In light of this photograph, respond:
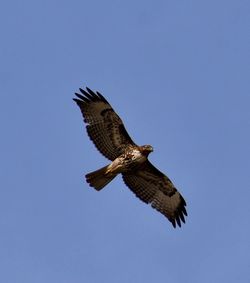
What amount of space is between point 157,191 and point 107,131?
207 centimetres

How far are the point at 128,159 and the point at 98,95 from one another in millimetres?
1745

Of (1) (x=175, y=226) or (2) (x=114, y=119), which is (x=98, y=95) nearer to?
(2) (x=114, y=119)

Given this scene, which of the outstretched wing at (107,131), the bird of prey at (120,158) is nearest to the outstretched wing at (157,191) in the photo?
the bird of prey at (120,158)

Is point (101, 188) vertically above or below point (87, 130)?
below

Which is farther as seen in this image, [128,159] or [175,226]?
[175,226]

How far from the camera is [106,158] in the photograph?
1973 cm

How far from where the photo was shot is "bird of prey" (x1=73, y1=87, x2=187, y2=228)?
63.7 ft

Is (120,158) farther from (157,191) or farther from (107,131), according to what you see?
(157,191)

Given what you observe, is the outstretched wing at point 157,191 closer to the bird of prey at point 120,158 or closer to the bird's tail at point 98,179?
the bird of prey at point 120,158

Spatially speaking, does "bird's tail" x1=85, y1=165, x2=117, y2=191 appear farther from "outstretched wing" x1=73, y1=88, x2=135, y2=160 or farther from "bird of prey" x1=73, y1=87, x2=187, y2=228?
"outstretched wing" x1=73, y1=88, x2=135, y2=160

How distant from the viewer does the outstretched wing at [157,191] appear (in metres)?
20.3

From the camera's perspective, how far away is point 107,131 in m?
19.8

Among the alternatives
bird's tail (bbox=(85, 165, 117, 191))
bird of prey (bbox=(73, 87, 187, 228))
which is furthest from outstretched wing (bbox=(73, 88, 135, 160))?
bird's tail (bbox=(85, 165, 117, 191))

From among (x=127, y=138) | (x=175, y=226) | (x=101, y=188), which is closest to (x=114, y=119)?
(x=127, y=138)
